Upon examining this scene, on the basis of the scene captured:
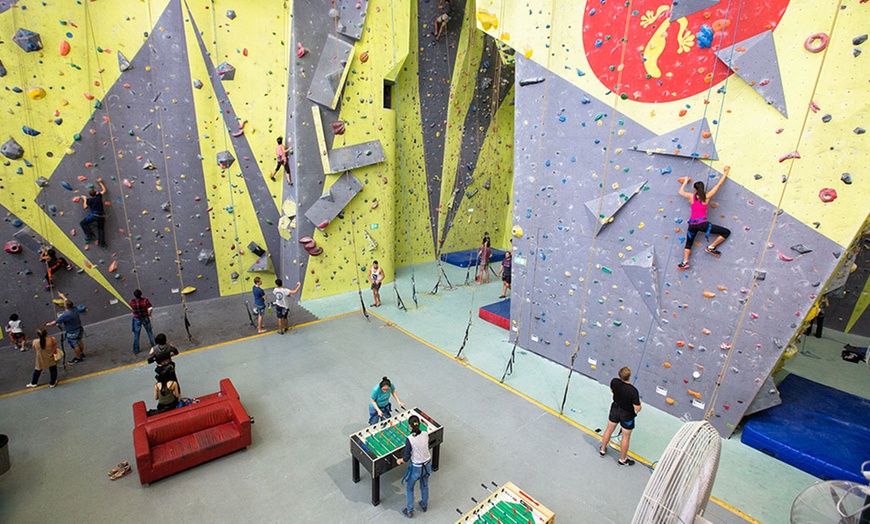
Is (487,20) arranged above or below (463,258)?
above

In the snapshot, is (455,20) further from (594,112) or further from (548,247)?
(548,247)

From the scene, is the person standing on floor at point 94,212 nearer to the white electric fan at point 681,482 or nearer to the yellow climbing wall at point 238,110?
the yellow climbing wall at point 238,110

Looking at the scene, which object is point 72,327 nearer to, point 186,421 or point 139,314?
point 139,314

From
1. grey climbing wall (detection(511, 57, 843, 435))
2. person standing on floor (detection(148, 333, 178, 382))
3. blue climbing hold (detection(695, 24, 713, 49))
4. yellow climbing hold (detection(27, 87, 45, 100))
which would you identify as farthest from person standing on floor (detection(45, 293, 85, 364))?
blue climbing hold (detection(695, 24, 713, 49))

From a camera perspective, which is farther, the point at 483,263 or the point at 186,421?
the point at 483,263

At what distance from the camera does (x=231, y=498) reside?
11.5 ft

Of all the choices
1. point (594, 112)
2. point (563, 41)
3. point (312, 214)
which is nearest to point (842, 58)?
point (594, 112)

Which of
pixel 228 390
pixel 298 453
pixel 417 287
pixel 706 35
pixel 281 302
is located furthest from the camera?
pixel 417 287

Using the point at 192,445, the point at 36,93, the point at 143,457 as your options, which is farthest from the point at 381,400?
the point at 36,93

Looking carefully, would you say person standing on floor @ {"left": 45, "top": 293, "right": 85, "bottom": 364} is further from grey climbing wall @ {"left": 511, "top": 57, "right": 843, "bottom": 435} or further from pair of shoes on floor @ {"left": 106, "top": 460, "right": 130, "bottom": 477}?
grey climbing wall @ {"left": 511, "top": 57, "right": 843, "bottom": 435}

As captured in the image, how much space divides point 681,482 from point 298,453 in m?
3.44

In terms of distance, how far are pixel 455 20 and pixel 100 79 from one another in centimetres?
722

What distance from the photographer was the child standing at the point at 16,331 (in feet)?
18.3

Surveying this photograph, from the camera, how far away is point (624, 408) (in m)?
3.84
